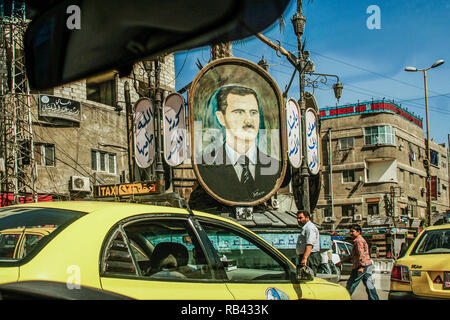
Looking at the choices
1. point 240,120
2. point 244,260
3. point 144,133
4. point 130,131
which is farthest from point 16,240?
point 130,131

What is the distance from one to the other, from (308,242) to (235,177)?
11810mm

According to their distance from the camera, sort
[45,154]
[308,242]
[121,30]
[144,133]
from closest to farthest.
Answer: [121,30]
[308,242]
[144,133]
[45,154]

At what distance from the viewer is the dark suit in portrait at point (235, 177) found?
2108 cm

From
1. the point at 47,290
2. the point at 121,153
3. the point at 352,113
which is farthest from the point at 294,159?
the point at 352,113

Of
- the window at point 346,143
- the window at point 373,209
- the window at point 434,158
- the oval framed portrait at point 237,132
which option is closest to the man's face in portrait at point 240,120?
the oval framed portrait at point 237,132

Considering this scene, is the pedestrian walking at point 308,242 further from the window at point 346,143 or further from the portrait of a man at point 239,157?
the window at point 346,143

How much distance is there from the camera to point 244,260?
16.2 ft

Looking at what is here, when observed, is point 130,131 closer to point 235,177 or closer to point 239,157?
point 239,157

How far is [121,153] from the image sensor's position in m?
26.8

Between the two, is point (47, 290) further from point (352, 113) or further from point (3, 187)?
point (352, 113)

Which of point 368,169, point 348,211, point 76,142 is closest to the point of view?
point 76,142

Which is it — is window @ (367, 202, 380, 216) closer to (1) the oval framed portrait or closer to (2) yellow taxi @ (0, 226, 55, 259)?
(1) the oval framed portrait
